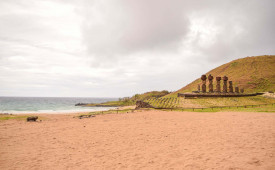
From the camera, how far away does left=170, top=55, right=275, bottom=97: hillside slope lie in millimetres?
65950

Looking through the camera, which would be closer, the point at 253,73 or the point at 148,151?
the point at 148,151

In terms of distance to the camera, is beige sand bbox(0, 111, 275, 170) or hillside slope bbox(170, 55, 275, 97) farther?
hillside slope bbox(170, 55, 275, 97)

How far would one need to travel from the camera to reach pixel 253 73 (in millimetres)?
76938

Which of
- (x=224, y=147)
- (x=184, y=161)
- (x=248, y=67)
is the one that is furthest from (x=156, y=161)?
(x=248, y=67)

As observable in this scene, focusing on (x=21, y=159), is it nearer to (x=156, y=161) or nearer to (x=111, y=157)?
(x=111, y=157)

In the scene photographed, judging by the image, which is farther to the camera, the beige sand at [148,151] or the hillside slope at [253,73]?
the hillside slope at [253,73]

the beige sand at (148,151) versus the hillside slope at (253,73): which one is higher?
the hillside slope at (253,73)

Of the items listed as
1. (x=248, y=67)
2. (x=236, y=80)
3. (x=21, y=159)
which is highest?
(x=248, y=67)

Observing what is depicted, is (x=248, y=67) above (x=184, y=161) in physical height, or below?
above

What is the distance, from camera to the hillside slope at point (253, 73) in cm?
6595

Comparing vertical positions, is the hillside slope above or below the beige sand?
above

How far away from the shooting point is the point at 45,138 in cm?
1409

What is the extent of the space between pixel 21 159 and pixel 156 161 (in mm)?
7624

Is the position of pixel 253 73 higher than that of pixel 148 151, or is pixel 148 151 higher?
pixel 253 73
